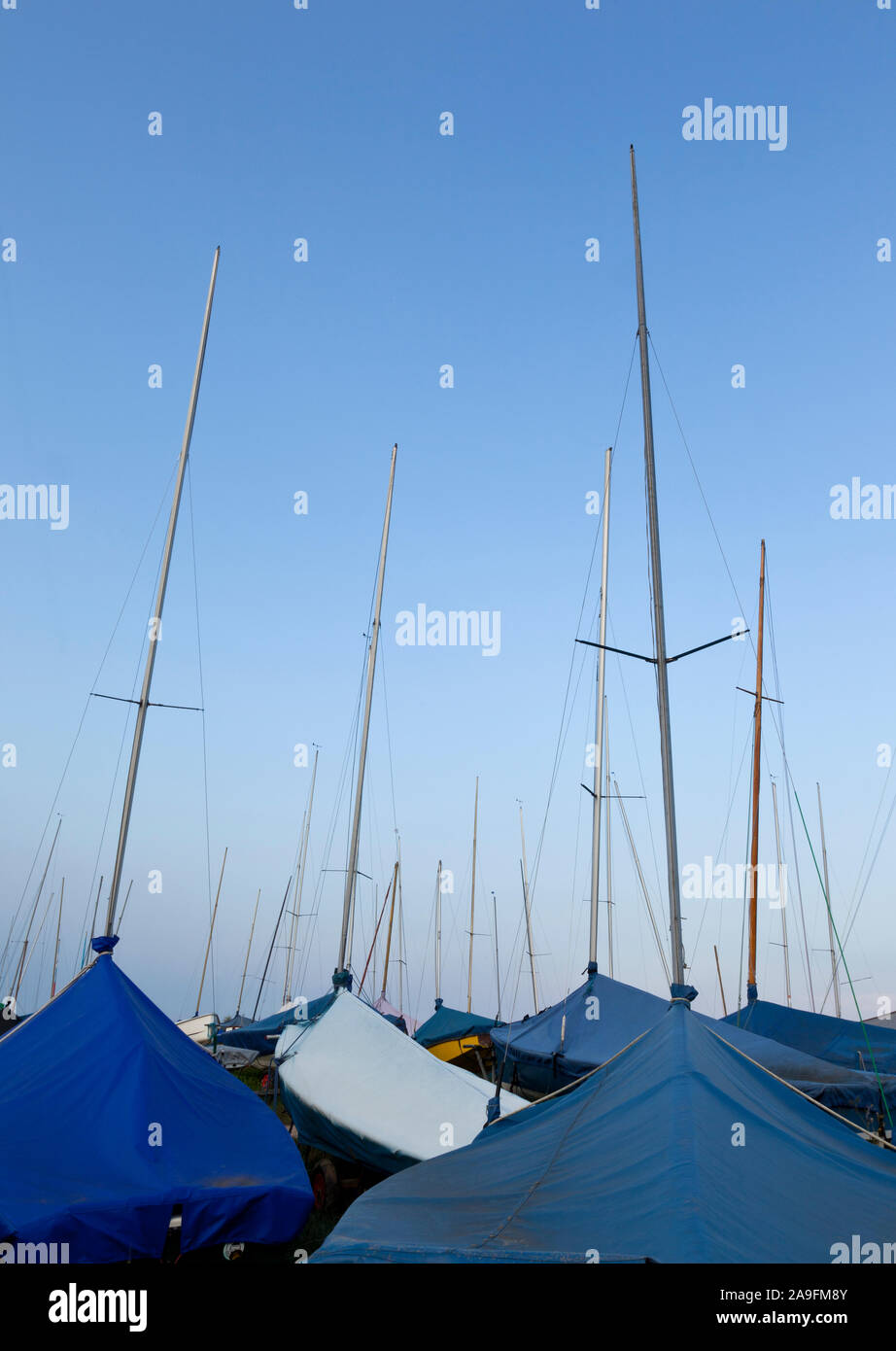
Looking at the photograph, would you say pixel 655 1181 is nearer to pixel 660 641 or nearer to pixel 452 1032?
pixel 660 641

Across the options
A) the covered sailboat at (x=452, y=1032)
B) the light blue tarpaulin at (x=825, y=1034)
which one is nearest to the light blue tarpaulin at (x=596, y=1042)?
the light blue tarpaulin at (x=825, y=1034)

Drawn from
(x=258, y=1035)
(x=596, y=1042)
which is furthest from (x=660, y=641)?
(x=258, y=1035)

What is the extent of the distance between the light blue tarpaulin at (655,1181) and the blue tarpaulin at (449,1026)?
877 inches

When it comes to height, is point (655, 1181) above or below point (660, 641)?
below

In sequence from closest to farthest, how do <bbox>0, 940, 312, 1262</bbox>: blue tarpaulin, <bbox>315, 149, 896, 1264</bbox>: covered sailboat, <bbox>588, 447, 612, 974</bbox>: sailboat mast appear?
<bbox>315, 149, 896, 1264</bbox>: covered sailboat < <bbox>0, 940, 312, 1262</bbox>: blue tarpaulin < <bbox>588, 447, 612, 974</bbox>: sailboat mast

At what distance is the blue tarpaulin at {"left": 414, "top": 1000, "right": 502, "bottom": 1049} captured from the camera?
31.6 m

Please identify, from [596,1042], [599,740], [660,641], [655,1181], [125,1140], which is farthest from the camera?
[599,740]

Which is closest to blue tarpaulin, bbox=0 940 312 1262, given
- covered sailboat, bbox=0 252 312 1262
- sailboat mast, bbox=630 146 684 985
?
covered sailboat, bbox=0 252 312 1262

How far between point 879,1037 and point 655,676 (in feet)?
46.8

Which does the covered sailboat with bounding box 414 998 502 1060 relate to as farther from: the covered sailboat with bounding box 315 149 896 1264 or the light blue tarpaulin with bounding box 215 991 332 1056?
the covered sailboat with bounding box 315 149 896 1264

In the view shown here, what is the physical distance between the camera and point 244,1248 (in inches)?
404

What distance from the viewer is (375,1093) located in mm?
14992

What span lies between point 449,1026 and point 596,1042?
13121 mm

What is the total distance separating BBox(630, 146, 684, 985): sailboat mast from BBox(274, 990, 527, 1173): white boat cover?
3.46 meters
